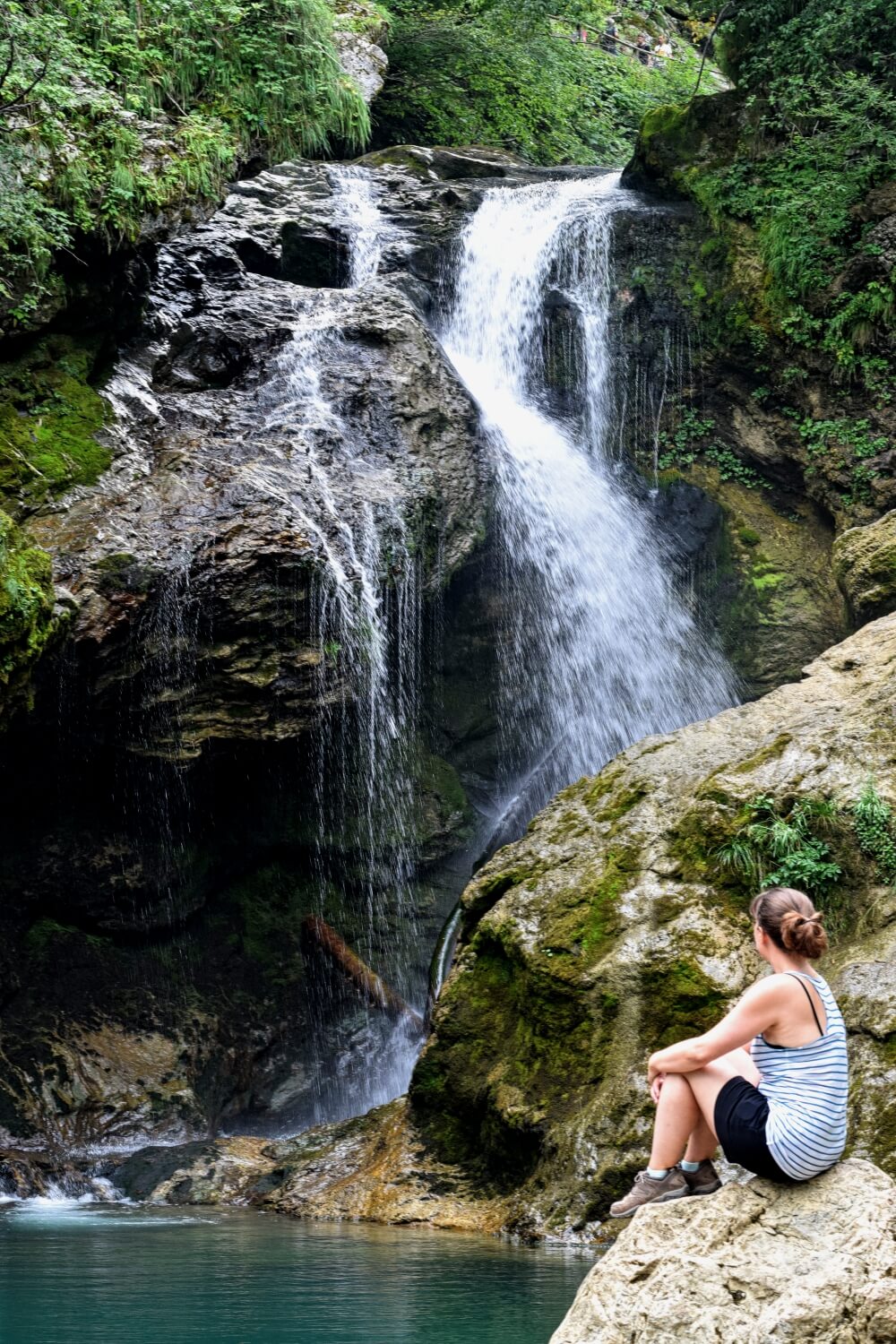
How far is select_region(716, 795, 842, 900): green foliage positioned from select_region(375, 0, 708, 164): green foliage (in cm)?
1836

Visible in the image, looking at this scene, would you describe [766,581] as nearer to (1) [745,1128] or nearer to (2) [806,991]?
(2) [806,991]

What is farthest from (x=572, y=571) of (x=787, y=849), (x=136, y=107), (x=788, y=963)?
(x=788, y=963)

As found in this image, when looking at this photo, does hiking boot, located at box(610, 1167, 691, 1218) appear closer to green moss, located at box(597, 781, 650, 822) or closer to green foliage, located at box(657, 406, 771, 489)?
green moss, located at box(597, 781, 650, 822)

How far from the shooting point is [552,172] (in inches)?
725

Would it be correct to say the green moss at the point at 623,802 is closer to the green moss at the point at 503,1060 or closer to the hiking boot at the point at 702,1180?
the green moss at the point at 503,1060

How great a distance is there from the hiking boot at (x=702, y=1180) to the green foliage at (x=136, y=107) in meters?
8.76

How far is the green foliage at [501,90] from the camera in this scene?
22344 millimetres

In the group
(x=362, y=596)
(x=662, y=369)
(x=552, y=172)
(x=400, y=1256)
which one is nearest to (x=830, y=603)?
(x=662, y=369)

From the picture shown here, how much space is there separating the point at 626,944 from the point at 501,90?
21.1 metres

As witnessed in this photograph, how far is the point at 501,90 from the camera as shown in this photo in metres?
23.6

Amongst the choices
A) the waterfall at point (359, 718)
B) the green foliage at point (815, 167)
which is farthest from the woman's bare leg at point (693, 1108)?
the green foliage at point (815, 167)

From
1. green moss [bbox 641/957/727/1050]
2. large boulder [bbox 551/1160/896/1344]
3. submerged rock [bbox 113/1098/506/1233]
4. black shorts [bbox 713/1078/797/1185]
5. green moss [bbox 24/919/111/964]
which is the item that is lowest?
submerged rock [bbox 113/1098/506/1233]

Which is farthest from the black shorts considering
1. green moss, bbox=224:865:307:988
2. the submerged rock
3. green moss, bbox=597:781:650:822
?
green moss, bbox=224:865:307:988

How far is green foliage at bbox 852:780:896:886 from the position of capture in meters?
6.77
